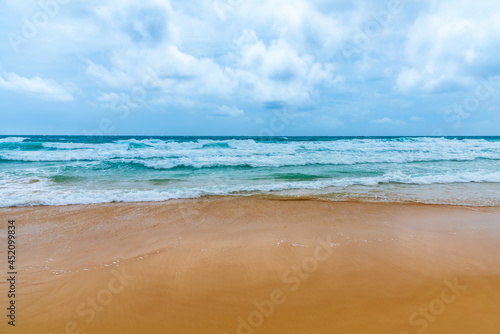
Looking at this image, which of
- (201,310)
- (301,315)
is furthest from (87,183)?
(301,315)

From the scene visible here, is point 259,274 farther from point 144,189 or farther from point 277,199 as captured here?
point 144,189

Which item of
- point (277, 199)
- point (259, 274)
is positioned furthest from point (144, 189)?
point (259, 274)

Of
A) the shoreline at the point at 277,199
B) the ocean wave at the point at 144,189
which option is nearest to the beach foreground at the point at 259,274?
the shoreline at the point at 277,199

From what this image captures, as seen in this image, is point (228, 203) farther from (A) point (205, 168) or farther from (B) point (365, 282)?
(A) point (205, 168)

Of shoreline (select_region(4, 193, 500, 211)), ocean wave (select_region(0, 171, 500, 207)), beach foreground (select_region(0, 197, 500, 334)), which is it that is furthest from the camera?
ocean wave (select_region(0, 171, 500, 207))

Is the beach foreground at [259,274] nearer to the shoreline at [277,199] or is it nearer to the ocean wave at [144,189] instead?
the shoreline at [277,199]

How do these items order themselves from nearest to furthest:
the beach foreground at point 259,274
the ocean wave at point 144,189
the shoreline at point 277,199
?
1. the beach foreground at point 259,274
2. the shoreline at point 277,199
3. the ocean wave at point 144,189

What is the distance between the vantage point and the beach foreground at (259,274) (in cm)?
247

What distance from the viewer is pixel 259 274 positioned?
325 centimetres

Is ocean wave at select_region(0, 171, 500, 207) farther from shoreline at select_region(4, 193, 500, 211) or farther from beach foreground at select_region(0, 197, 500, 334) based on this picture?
beach foreground at select_region(0, 197, 500, 334)

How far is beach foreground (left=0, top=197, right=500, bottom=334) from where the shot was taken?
8.11ft

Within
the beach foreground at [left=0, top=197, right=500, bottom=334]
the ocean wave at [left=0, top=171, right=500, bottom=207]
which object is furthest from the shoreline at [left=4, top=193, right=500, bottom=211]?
the beach foreground at [left=0, top=197, right=500, bottom=334]

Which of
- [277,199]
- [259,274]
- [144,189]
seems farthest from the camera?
[144,189]

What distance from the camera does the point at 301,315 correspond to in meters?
2.53
